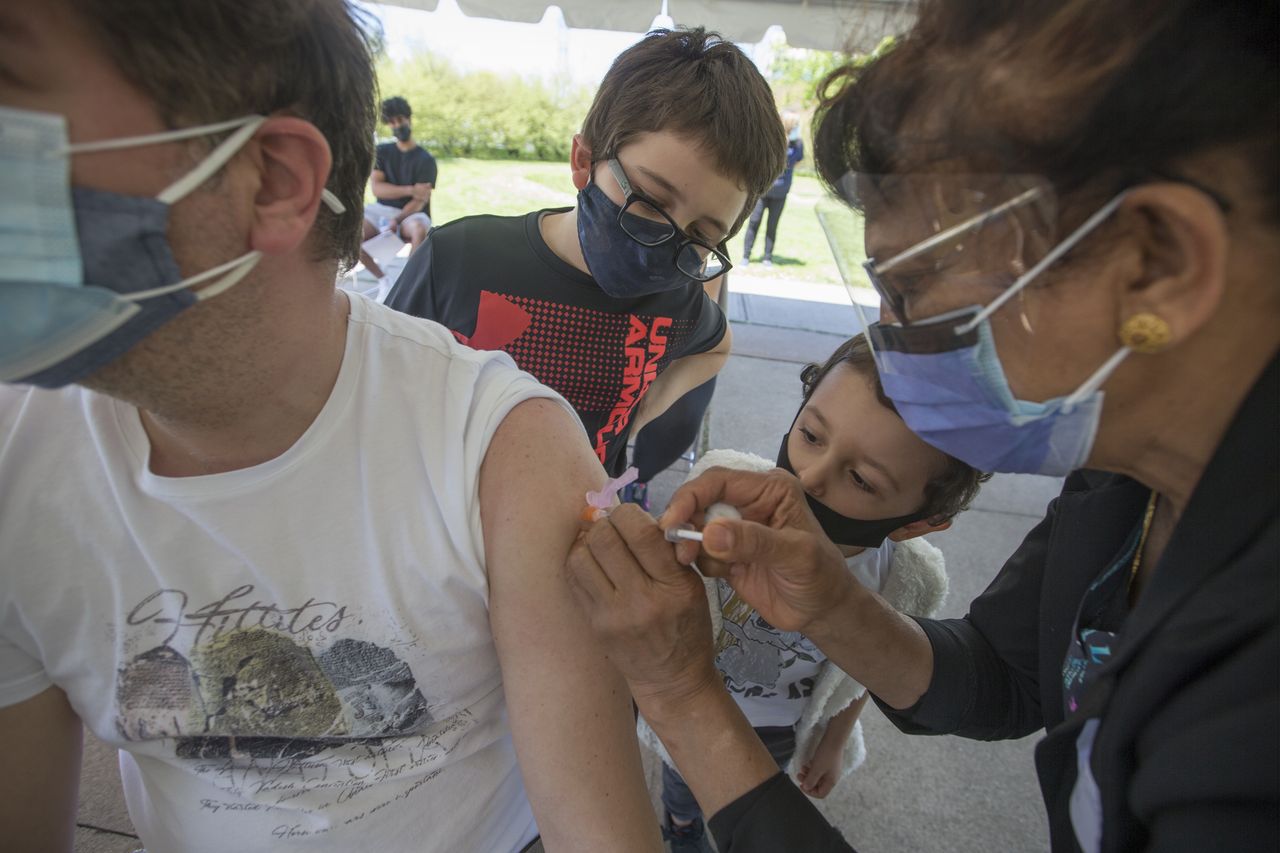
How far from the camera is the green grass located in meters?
9.47

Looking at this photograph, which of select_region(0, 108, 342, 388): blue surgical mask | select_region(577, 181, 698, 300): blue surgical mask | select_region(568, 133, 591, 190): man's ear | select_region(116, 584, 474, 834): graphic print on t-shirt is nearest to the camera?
select_region(0, 108, 342, 388): blue surgical mask

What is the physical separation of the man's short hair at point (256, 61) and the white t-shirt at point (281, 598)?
0.30 m

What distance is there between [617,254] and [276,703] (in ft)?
4.30

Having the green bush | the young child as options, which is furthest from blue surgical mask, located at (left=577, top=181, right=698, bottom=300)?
the green bush

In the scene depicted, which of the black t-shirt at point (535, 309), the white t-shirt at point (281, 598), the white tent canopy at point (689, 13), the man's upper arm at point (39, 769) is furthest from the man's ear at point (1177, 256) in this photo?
the white tent canopy at point (689, 13)

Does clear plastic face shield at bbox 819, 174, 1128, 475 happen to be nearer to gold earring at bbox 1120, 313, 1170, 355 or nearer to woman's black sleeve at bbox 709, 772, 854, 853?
gold earring at bbox 1120, 313, 1170, 355

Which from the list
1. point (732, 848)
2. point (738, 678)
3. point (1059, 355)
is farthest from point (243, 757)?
point (1059, 355)

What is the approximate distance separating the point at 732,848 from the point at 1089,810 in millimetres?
480

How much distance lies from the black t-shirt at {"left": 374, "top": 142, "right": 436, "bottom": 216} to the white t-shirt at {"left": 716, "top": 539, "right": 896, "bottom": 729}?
5961mm

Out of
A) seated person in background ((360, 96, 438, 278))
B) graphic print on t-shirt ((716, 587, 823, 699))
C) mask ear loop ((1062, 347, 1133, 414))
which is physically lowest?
seated person in background ((360, 96, 438, 278))

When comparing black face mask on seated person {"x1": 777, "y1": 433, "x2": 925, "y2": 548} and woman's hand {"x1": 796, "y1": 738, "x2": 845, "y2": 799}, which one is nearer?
black face mask on seated person {"x1": 777, "y1": 433, "x2": 925, "y2": 548}

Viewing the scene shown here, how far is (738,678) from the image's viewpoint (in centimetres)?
177

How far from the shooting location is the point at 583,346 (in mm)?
2025

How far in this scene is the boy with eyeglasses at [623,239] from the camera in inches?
70.6
